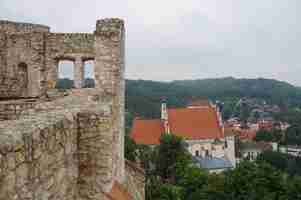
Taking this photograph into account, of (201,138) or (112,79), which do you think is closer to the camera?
(112,79)

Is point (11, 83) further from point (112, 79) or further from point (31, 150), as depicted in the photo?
point (31, 150)

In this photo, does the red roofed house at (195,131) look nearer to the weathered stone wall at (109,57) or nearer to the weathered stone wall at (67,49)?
the weathered stone wall at (67,49)

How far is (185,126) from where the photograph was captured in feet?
185

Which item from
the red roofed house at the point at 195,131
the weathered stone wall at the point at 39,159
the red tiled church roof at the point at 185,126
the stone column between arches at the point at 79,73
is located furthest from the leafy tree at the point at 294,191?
the weathered stone wall at the point at 39,159

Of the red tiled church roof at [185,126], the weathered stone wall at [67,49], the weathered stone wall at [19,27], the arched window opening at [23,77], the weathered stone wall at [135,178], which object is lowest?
the red tiled church roof at [185,126]

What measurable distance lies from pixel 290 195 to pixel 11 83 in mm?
25067

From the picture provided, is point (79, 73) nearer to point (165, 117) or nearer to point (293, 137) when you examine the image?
point (165, 117)

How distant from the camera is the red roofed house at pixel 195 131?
182 feet

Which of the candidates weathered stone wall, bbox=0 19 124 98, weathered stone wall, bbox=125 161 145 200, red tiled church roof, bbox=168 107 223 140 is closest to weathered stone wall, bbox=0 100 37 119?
weathered stone wall, bbox=125 161 145 200

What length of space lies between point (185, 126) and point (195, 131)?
1.55 meters

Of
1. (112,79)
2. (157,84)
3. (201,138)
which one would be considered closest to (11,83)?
(112,79)

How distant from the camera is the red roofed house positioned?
55344 mm

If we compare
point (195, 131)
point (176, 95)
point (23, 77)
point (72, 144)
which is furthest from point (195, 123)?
point (176, 95)

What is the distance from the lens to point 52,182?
362 cm
